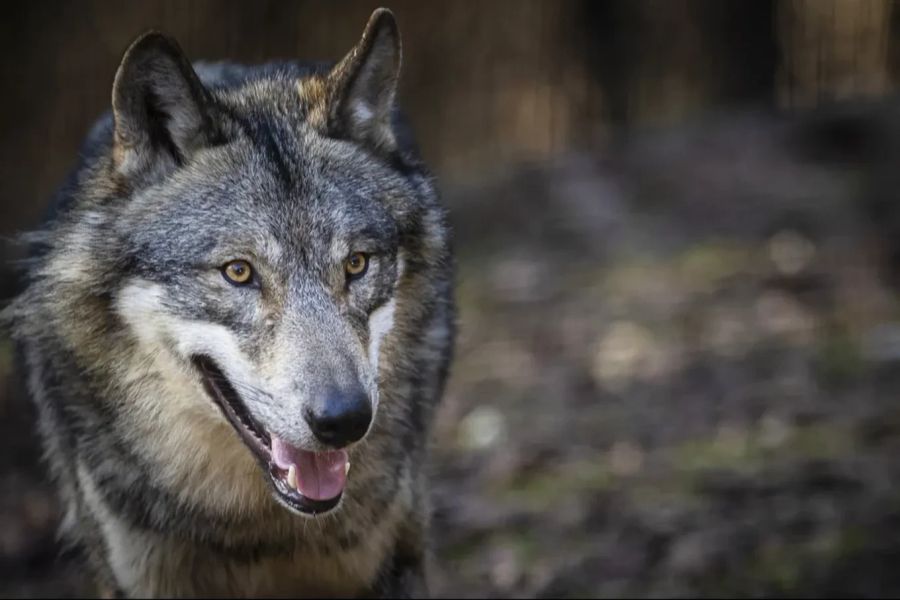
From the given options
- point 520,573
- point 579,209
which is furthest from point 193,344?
point 579,209

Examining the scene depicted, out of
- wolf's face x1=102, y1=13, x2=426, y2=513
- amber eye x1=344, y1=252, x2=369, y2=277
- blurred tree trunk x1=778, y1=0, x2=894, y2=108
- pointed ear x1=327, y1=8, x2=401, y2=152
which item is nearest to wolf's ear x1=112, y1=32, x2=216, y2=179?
wolf's face x1=102, y1=13, x2=426, y2=513

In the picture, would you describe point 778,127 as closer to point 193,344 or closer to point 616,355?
point 616,355

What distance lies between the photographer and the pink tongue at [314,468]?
3.76 metres

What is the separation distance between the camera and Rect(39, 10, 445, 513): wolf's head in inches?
A: 144

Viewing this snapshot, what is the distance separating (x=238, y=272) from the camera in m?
3.83

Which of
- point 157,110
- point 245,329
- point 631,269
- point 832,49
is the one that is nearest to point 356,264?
point 245,329

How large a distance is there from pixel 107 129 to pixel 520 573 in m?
2.59

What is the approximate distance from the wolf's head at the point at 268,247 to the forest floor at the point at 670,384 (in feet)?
6.50

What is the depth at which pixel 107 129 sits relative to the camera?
4.71 metres

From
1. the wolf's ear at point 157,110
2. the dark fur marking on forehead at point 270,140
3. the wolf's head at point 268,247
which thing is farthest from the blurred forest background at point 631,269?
the wolf's ear at point 157,110

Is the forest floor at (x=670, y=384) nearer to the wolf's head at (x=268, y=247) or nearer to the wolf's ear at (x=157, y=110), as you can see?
the wolf's head at (x=268, y=247)

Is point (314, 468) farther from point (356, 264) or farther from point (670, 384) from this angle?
point (670, 384)

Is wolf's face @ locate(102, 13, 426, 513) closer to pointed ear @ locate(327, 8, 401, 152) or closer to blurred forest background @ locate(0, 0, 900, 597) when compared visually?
pointed ear @ locate(327, 8, 401, 152)

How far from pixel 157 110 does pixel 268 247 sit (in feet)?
2.05
